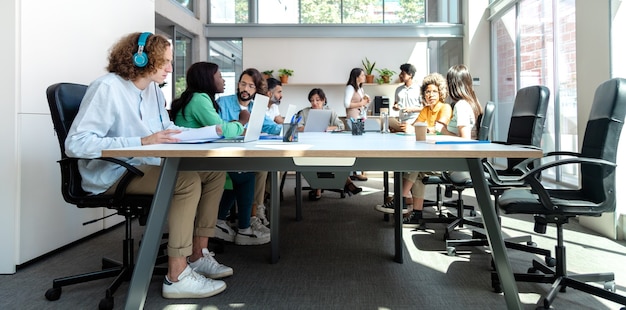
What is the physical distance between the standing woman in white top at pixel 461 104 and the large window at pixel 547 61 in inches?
72.4

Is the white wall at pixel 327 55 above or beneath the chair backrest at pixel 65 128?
above

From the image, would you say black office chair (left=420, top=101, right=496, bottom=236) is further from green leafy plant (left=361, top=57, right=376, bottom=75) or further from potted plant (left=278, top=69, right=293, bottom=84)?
potted plant (left=278, top=69, right=293, bottom=84)

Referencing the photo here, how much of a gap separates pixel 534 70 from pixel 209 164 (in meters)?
5.48

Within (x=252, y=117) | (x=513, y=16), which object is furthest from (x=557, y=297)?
(x=513, y=16)

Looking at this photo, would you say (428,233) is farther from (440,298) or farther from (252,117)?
(252,117)

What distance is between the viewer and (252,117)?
6.59ft

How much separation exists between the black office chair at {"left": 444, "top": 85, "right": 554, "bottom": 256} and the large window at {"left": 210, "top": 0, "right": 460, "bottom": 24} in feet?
18.5

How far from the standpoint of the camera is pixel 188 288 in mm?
2008

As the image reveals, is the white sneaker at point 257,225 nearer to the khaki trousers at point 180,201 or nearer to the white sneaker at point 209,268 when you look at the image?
the white sneaker at point 209,268

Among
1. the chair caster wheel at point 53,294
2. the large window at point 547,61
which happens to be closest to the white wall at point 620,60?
the large window at point 547,61

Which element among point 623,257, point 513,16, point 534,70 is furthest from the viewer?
point 513,16

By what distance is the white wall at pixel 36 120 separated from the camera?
7.89 feet

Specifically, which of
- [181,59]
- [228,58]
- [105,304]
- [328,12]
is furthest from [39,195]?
[328,12]

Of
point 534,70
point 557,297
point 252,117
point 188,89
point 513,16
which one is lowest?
point 557,297
